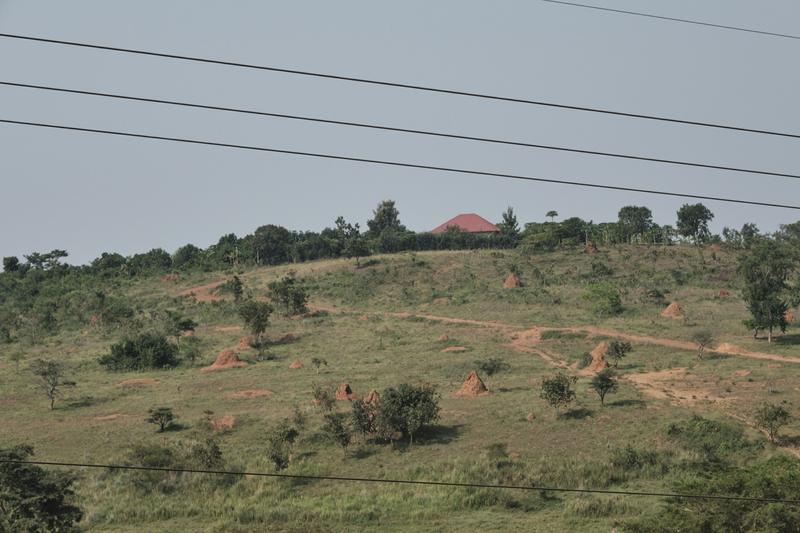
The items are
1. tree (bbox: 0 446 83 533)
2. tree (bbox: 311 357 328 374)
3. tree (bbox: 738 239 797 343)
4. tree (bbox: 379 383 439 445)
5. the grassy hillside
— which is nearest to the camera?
tree (bbox: 0 446 83 533)

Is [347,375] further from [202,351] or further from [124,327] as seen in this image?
[124,327]

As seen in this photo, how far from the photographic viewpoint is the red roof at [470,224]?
13650 centimetres

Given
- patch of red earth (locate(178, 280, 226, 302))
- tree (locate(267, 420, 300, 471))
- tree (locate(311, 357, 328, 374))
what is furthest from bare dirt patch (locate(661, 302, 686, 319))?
patch of red earth (locate(178, 280, 226, 302))

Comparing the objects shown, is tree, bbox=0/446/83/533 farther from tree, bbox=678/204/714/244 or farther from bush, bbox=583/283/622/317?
tree, bbox=678/204/714/244

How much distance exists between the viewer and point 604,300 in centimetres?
7244

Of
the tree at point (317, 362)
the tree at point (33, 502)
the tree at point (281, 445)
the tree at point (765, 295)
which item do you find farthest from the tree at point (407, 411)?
the tree at point (765, 295)

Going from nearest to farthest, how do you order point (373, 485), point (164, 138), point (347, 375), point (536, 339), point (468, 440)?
1. point (164, 138)
2. point (373, 485)
3. point (468, 440)
4. point (347, 375)
5. point (536, 339)

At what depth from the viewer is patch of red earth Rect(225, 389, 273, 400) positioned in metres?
50.2

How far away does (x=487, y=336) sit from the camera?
6569 centimetres

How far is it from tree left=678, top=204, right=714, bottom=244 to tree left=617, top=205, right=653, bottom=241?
10651 mm

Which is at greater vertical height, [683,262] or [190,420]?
[683,262]

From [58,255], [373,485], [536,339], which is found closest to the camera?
[373,485]

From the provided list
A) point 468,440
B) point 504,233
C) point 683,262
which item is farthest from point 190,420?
point 504,233

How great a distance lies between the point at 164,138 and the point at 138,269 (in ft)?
380
